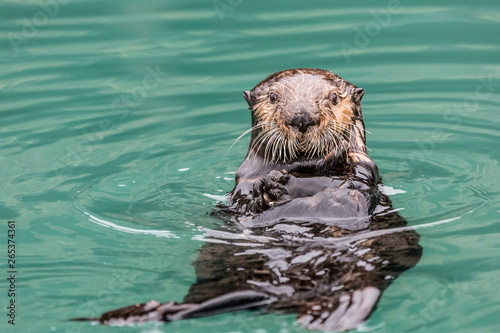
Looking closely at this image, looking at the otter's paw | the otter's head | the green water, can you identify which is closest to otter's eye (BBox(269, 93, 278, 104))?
the otter's head

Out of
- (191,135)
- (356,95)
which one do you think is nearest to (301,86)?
(356,95)

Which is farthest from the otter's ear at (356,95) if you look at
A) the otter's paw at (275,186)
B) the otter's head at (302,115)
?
the otter's paw at (275,186)

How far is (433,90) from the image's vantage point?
796 cm

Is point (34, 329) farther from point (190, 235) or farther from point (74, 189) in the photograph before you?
point (74, 189)

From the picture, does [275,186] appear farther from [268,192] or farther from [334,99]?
[334,99]

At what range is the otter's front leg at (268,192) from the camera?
16.7ft

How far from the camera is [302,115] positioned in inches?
198

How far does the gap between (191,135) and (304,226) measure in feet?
8.70

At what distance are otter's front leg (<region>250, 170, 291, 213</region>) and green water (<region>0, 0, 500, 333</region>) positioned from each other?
361 millimetres

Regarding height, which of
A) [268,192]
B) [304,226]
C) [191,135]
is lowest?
[304,226]

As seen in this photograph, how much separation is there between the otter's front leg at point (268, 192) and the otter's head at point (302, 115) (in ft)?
0.80

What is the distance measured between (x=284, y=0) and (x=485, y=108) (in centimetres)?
350

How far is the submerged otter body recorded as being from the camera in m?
3.90

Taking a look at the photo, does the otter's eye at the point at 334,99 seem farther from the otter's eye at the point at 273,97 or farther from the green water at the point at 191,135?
the green water at the point at 191,135
